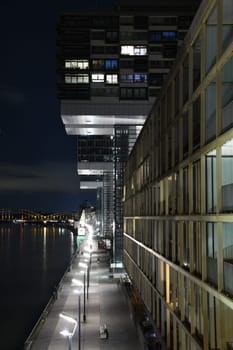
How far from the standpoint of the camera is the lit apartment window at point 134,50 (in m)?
59.5

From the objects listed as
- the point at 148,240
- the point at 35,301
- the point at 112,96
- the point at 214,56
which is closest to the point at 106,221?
the point at 35,301

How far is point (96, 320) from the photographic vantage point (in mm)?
39594

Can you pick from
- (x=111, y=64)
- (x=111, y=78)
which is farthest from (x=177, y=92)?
(x=111, y=64)

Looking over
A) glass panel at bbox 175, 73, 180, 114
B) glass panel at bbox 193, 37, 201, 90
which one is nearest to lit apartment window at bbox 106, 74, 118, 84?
glass panel at bbox 175, 73, 180, 114

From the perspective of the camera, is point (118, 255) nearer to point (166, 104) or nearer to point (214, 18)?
point (166, 104)

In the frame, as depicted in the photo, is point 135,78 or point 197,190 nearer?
point 197,190

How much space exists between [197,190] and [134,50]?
43.7m

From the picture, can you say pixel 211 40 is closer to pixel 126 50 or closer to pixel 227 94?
pixel 227 94

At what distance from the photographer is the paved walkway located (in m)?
32.3

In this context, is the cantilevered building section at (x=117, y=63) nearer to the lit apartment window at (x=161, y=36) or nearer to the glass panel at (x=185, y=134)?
the lit apartment window at (x=161, y=36)

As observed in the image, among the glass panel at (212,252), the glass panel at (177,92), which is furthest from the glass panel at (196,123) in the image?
the glass panel at (177,92)

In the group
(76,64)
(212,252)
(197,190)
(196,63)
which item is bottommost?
(212,252)

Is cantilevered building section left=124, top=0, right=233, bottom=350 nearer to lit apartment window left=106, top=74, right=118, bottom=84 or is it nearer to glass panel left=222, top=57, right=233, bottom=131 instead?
glass panel left=222, top=57, right=233, bottom=131

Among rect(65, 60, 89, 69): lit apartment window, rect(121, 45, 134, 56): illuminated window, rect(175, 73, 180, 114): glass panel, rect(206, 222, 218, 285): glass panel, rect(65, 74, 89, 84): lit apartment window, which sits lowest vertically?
rect(206, 222, 218, 285): glass panel
